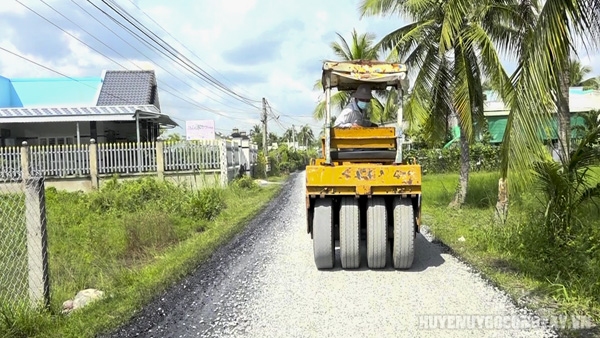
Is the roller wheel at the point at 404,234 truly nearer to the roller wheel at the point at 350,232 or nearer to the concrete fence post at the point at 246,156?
the roller wheel at the point at 350,232

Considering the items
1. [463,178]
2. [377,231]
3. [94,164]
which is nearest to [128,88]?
[94,164]

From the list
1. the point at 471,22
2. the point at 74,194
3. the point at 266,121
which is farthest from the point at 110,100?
the point at 471,22

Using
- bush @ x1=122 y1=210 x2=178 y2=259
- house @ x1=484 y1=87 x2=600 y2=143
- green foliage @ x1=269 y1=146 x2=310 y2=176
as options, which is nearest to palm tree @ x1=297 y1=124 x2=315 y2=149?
green foliage @ x1=269 y1=146 x2=310 y2=176

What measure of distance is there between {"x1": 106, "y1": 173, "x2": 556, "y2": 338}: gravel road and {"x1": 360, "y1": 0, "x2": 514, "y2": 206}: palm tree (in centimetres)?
568

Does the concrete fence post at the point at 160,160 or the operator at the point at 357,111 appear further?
the concrete fence post at the point at 160,160

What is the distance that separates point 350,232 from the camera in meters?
6.85

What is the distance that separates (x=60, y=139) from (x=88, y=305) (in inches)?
855

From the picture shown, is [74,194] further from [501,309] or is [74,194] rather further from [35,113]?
[501,309]

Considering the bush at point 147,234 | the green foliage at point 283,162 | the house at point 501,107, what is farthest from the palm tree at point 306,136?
the bush at point 147,234

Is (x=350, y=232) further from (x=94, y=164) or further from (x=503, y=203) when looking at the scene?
(x=94, y=164)

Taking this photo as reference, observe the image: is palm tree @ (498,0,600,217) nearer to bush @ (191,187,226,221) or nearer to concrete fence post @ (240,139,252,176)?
bush @ (191,187,226,221)

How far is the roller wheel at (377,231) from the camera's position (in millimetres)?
6801

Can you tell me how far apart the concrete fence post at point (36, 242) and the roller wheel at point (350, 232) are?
3.59 metres

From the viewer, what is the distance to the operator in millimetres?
7852
